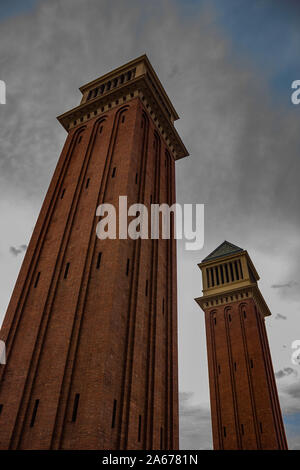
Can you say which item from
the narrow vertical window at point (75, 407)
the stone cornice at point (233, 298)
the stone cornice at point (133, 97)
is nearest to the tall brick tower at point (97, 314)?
the narrow vertical window at point (75, 407)

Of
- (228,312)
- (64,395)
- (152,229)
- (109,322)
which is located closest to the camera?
(64,395)

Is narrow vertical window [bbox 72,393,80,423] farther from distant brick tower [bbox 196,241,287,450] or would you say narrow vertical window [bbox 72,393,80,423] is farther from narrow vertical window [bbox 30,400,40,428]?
distant brick tower [bbox 196,241,287,450]

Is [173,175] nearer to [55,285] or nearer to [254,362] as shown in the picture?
[55,285]

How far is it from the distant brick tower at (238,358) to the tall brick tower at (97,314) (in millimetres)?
22146

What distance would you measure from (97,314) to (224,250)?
40.7 m

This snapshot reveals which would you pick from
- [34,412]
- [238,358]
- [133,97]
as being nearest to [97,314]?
[34,412]

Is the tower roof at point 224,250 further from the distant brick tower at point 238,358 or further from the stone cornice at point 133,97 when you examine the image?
the stone cornice at point 133,97

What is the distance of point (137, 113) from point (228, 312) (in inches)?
1172

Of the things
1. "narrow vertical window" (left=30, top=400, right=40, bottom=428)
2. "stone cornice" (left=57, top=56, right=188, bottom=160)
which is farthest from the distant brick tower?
"narrow vertical window" (left=30, top=400, right=40, bottom=428)

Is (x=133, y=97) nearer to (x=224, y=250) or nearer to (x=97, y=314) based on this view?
(x=97, y=314)

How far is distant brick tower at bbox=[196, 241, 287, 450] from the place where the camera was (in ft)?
Result: 128

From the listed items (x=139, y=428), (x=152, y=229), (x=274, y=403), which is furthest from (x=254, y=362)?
(x=139, y=428)
